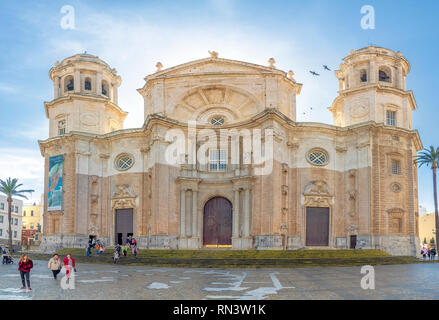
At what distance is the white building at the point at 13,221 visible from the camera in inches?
3275

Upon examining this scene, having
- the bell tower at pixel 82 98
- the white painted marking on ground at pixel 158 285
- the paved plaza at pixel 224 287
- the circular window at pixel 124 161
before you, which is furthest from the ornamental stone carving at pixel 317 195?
the white painted marking on ground at pixel 158 285

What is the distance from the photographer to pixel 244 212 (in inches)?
1601

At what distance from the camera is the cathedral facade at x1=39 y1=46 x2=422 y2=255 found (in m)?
40.2

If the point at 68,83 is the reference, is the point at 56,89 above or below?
below

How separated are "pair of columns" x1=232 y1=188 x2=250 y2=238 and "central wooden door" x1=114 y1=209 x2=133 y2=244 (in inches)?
402

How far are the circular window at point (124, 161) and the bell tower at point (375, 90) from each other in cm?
2086

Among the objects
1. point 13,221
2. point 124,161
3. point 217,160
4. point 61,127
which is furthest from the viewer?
point 13,221

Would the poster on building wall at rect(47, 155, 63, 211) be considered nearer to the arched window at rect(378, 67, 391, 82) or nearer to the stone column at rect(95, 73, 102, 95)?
the stone column at rect(95, 73, 102, 95)

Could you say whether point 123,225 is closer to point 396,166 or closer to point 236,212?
point 236,212

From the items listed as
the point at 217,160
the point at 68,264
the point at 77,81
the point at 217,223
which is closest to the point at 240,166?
the point at 217,160

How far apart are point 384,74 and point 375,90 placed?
3.72m

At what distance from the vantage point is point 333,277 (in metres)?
22.4

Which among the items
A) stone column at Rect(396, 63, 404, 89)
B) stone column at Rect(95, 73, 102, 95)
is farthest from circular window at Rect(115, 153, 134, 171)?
stone column at Rect(396, 63, 404, 89)
